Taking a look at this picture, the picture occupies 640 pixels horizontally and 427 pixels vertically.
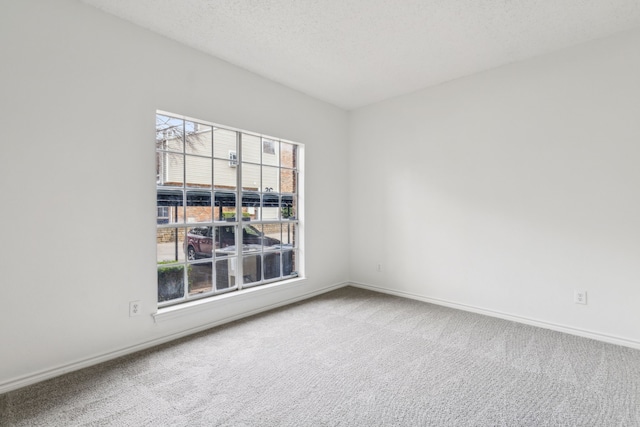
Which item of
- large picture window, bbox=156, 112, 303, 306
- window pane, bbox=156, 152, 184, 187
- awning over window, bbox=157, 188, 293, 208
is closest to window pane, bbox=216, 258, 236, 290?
large picture window, bbox=156, 112, 303, 306

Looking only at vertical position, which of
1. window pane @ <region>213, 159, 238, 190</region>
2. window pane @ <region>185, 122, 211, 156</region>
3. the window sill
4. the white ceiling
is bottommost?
the window sill

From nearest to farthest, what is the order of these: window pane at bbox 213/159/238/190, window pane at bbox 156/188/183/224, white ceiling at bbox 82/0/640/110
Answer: white ceiling at bbox 82/0/640/110, window pane at bbox 156/188/183/224, window pane at bbox 213/159/238/190

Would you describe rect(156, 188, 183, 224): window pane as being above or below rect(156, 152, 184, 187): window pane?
below

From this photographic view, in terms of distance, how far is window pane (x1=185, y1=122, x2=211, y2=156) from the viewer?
3.06 m

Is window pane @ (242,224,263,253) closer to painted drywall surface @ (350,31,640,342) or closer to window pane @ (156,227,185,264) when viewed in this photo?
window pane @ (156,227,185,264)

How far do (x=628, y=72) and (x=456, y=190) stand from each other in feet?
5.72

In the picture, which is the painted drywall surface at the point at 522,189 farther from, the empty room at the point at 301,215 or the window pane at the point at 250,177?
the window pane at the point at 250,177

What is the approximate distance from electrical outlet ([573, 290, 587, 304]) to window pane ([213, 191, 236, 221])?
3.53m

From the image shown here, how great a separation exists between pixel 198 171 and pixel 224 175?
11.6 inches

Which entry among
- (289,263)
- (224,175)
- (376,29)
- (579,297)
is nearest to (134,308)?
(224,175)

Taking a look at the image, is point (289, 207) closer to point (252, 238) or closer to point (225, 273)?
point (252, 238)

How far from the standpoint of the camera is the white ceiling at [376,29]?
7.75 feet

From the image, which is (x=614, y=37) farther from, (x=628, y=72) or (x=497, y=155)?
(x=497, y=155)

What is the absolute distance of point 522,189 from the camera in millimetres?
3188
